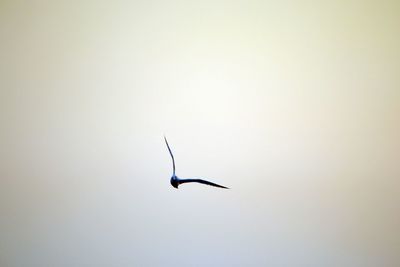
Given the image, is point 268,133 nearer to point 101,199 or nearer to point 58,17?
point 101,199

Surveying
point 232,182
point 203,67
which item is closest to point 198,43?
point 203,67

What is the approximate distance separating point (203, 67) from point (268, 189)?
21.9 inches

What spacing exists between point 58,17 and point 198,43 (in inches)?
24.9

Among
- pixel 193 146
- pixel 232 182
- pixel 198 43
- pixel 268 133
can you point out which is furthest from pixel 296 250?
pixel 198 43

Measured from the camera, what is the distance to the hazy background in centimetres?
109

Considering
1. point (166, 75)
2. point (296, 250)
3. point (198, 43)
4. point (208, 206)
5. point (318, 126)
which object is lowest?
point (296, 250)

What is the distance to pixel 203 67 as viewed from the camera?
116 centimetres

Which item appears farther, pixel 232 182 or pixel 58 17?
pixel 58 17

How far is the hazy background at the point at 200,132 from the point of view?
42.9 inches

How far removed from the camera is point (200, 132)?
115cm

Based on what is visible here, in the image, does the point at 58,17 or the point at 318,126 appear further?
the point at 58,17

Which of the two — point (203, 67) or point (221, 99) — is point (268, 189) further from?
point (203, 67)

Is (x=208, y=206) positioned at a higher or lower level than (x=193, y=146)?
lower

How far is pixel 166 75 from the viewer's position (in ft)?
3.86
